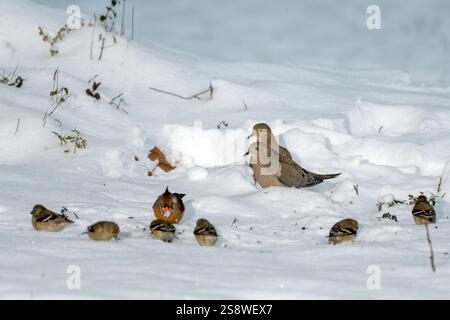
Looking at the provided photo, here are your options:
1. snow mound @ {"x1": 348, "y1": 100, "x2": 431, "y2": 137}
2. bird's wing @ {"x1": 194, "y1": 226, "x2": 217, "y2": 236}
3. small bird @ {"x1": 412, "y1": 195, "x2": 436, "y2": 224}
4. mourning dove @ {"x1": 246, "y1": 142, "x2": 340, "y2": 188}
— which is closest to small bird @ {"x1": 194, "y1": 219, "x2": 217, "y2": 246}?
bird's wing @ {"x1": 194, "y1": 226, "x2": 217, "y2": 236}

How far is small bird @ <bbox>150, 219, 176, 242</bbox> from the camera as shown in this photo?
267 inches

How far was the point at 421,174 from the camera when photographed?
371 inches

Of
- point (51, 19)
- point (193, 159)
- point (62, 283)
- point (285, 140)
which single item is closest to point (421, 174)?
point (285, 140)

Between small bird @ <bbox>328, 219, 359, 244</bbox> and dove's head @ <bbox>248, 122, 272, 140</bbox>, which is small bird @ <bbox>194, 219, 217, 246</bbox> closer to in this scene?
small bird @ <bbox>328, 219, 359, 244</bbox>

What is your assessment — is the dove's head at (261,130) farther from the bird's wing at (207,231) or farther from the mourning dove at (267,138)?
the bird's wing at (207,231)

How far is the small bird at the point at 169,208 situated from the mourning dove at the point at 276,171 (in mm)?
1640

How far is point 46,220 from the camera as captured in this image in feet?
22.4

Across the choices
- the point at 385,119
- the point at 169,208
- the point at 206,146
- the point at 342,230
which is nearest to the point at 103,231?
the point at 169,208

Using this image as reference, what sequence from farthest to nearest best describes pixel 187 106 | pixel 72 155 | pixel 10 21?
pixel 10 21
pixel 187 106
pixel 72 155

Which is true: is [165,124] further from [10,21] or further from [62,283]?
[62,283]

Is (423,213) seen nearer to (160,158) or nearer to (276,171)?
(276,171)

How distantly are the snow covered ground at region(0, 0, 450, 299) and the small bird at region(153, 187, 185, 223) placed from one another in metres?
0.11

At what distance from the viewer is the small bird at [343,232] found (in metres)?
6.85
